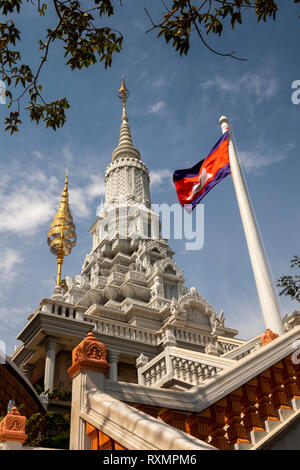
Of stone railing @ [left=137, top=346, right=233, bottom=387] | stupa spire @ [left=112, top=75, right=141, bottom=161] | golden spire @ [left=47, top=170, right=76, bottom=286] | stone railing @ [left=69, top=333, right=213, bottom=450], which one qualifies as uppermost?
stupa spire @ [left=112, top=75, right=141, bottom=161]

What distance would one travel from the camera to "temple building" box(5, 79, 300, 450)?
15.7 ft

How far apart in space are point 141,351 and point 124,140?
28643 mm

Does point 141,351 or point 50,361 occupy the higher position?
point 141,351

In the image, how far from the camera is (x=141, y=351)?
71.8ft

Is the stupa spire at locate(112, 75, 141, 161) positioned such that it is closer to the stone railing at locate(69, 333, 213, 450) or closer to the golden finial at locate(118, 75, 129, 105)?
the golden finial at locate(118, 75, 129, 105)

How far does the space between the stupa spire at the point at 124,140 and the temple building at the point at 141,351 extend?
159 mm

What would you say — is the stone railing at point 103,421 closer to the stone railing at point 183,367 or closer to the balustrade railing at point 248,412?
the balustrade railing at point 248,412

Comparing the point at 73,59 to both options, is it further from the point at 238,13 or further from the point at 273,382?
the point at 273,382

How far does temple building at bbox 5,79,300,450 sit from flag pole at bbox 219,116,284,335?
1.53 m

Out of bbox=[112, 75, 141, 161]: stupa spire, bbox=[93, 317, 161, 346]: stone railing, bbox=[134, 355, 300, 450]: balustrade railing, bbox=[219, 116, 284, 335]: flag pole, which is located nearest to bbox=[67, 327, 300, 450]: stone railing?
bbox=[134, 355, 300, 450]: balustrade railing

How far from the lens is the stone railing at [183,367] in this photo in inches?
466

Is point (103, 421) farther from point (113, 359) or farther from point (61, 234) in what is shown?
point (61, 234)

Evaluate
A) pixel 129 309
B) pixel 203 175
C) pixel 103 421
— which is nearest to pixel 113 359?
pixel 129 309

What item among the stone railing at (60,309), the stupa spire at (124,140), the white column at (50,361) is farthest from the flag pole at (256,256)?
the stupa spire at (124,140)
